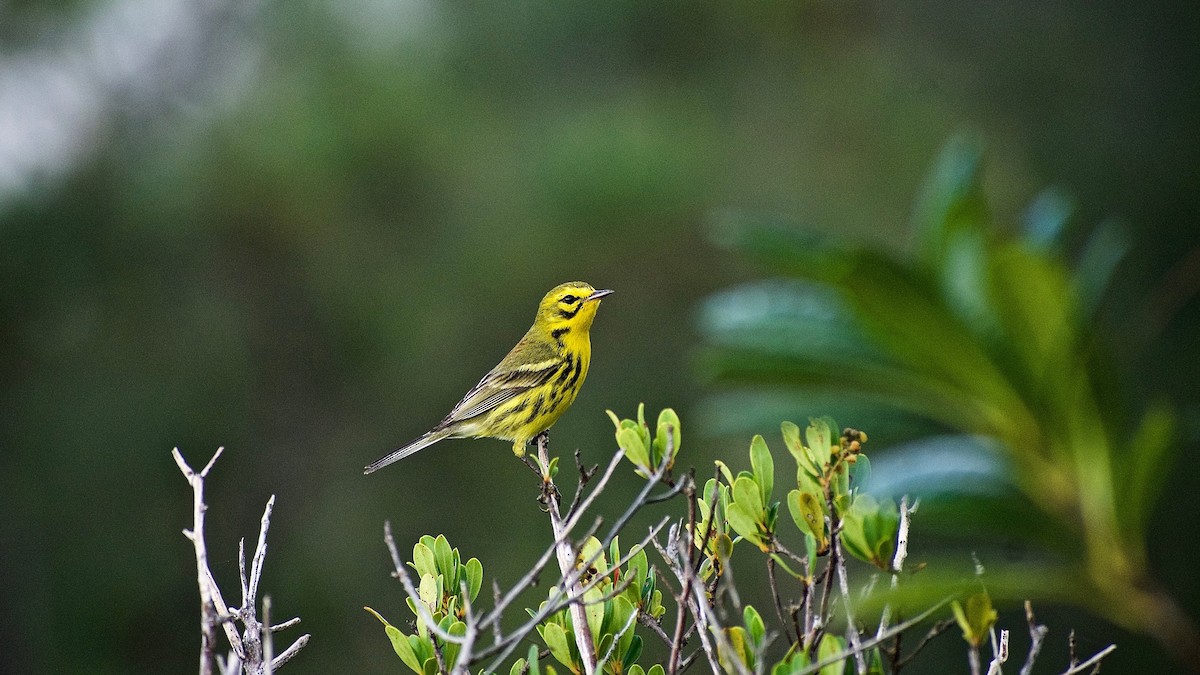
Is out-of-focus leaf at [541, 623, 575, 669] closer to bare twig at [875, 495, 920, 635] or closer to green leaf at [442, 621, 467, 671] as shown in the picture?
green leaf at [442, 621, 467, 671]

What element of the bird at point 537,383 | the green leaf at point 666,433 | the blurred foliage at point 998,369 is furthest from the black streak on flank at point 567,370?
the blurred foliage at point 998,369

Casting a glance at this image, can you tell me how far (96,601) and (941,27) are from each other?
4586 millimetres

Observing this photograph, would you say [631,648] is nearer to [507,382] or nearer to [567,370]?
[567,370]

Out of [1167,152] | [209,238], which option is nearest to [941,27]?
[1167,152]

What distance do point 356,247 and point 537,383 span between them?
3.26 m

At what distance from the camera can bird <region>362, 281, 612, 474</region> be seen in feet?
10.0

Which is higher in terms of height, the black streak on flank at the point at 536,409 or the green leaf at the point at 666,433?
the green leaf at the point at 666,433

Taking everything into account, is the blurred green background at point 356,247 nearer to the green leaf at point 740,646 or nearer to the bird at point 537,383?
the bird at point 537,383

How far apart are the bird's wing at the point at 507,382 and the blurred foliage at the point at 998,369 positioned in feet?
6.83

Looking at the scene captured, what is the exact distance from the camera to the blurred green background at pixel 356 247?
5.46m

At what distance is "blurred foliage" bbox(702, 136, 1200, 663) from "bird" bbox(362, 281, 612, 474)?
201 cm

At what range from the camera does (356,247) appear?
612 cm

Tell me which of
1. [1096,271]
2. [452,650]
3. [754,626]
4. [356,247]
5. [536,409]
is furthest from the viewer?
[356,247]

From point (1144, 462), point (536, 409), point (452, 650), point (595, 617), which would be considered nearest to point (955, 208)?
point (1144, 462)
